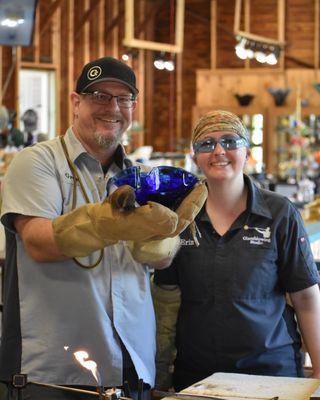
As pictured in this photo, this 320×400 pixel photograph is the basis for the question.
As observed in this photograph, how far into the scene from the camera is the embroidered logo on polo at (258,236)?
10.00 ft

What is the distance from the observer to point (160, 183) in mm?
2455

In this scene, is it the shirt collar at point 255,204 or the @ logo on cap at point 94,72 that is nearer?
the @ logo on cap at point 94,72

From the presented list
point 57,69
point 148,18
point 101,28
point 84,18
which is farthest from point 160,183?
point 148,18

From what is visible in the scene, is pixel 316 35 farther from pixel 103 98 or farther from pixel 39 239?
pixel 39 239

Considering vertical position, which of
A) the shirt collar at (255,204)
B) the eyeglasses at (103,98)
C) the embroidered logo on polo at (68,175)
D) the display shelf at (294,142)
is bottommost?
the display shelf at (294,142)

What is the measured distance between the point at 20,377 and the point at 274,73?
17868 millimetres

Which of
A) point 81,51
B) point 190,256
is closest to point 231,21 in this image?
point 81,51

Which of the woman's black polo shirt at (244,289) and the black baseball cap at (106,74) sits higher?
the black baseball cap at (106,74)

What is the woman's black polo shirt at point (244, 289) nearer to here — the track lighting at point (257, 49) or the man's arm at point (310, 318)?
the man's arm at point (310, 318)

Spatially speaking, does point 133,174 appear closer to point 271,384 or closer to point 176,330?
point 271,384

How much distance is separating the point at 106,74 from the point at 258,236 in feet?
2.23

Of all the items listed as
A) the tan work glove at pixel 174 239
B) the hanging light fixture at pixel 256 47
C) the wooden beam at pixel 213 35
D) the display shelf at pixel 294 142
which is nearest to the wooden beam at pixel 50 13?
the hanging light fixture at pixel 256 47

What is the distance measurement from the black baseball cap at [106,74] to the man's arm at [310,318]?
2.70 ft

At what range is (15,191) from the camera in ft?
9.02
